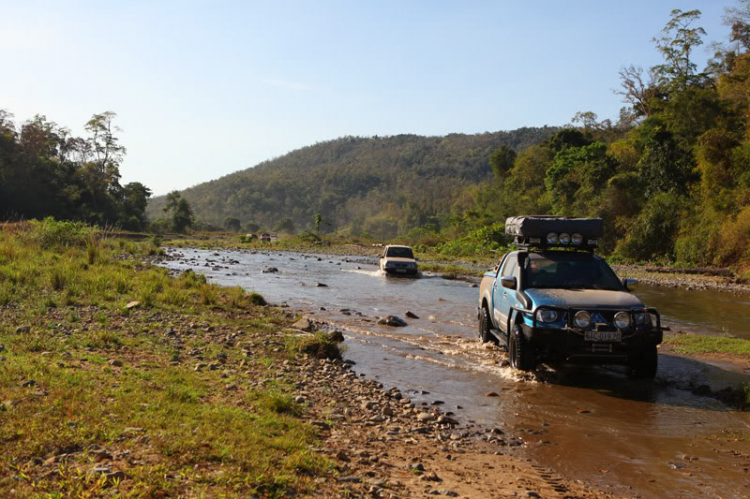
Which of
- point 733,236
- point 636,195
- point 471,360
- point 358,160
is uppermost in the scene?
point 358,160

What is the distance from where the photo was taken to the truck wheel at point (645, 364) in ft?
27.4

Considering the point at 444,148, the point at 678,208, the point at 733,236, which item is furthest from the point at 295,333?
the point at 444,148

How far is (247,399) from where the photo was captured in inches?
261

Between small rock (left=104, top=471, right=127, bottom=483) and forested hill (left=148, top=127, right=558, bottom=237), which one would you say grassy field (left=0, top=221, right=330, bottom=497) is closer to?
small rock (left=104, top=471, right=127, bottom=483)

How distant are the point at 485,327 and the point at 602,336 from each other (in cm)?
392

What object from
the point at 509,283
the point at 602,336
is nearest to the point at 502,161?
the point at 509,283

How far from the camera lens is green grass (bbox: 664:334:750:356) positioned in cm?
1128

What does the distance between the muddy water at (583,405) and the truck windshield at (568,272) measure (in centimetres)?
142

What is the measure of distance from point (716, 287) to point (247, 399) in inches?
996

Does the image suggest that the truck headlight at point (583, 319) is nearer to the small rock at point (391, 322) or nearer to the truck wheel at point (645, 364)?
the truck wheel at point (645, 364)

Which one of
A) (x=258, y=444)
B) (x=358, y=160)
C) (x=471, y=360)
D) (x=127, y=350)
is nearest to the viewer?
(x=258, y=444)

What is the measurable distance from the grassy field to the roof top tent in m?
4.06

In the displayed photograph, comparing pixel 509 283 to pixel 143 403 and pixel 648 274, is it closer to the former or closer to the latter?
pixel 143 403

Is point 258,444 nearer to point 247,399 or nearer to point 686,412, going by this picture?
point 247,399
